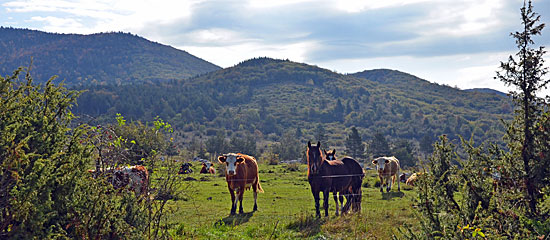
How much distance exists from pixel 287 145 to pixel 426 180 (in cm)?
6687

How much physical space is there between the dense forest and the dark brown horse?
3102 inches

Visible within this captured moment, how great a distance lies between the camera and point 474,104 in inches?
6427

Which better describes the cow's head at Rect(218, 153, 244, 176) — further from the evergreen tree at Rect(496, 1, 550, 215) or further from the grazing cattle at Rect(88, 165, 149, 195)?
the evergreen tree at Rect(496, 1, 550, 215)

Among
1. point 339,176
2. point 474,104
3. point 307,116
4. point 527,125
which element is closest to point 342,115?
point 307,116

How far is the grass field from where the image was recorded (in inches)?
431

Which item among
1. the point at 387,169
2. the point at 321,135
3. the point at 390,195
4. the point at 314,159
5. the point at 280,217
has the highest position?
the point at 321,135

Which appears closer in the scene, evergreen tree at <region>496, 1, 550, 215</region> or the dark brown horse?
evergreen tree at <region>496, 1, 550, 215</region>

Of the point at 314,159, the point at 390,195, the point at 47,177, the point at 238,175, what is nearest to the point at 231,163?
the point at 238,175

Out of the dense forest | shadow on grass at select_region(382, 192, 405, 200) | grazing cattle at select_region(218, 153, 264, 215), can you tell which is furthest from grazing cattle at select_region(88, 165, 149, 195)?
the dense forest

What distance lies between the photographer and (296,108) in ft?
469

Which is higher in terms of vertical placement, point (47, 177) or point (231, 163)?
point (47, 177)

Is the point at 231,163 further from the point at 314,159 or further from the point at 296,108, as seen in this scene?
the point at 296,108

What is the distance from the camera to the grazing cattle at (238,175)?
16.6 meters

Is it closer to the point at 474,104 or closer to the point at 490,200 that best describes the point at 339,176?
the point at 490,200
